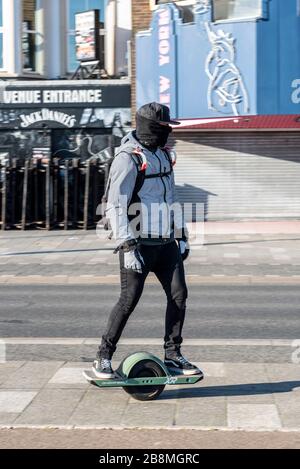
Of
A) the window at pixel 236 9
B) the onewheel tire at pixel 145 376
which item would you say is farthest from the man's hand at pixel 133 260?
the window at pixel 236 9

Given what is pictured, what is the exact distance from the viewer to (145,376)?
6266 mm

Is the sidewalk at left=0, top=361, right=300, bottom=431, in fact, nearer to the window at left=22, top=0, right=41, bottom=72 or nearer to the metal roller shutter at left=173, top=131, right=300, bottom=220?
the metal roller shutter at left=173, top=131, right=300, bottom=220

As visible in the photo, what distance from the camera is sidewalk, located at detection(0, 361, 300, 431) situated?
5.68 meters

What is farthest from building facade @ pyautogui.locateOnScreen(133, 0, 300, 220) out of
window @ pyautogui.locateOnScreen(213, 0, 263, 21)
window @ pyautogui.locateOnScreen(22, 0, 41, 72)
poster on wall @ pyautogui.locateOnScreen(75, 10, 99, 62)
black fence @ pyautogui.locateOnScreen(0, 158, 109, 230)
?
window @ pyautogui.locateOnScreen(22, 0, 41, 72)

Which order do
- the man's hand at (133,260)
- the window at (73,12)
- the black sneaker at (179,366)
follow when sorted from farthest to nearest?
the window at (73,12), the black sneaker at (179,366), the man's hand at (133,260)

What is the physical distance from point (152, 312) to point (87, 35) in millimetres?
13512

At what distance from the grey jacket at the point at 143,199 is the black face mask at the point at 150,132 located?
0.17 ft

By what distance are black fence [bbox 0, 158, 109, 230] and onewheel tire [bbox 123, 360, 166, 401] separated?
47.2ft

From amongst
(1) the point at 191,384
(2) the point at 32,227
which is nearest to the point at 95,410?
(1) the point at 191,384

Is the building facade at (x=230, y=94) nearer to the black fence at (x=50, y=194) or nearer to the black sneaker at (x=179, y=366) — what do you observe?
the black fence at (x=50, y=194)

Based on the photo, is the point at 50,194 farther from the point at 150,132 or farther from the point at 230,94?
the point at 150,132

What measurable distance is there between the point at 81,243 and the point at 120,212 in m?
12.5

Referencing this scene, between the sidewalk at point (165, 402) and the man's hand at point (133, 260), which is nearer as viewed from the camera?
the sidewalk at point (165, 402)

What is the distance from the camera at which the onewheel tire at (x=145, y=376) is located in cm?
624
